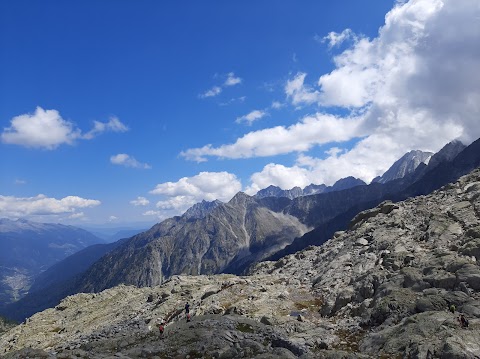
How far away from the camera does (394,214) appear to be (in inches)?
3610

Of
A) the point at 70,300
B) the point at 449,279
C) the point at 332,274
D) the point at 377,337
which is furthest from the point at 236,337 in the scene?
the point at 70,300

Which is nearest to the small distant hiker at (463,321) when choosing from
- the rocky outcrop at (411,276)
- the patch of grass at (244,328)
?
the rocky outcrop at (411,276)

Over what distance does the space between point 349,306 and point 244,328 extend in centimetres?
1595

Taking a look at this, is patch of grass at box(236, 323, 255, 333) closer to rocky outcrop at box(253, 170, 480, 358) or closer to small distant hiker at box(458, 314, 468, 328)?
rocky outcrop at box(253, 170, 480, 358)

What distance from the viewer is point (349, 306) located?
178 feet

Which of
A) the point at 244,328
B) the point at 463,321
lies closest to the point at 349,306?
the point at 244,328

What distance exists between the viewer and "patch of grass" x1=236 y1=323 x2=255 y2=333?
48.1 meters

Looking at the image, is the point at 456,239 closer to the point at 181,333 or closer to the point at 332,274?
the point at 332,274

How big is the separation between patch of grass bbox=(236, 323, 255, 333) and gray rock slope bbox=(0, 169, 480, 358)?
13cm

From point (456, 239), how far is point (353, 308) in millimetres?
24411

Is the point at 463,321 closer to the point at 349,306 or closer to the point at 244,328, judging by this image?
the point at 349,306

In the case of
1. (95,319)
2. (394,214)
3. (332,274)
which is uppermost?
(394,214)

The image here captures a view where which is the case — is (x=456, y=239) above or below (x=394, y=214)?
below

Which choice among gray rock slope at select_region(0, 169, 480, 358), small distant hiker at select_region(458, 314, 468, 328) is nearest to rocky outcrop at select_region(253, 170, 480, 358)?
gray rock slope at select_region(0, 169, 480, 358)
